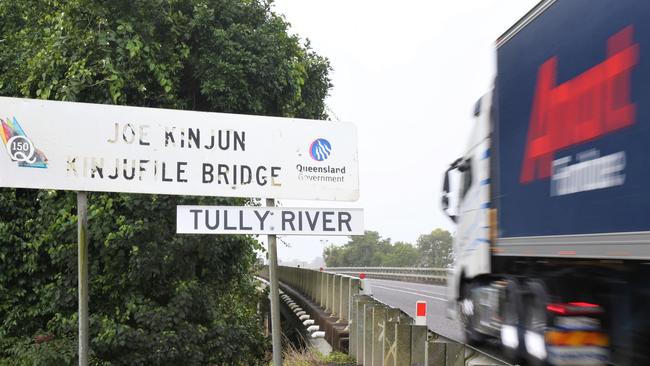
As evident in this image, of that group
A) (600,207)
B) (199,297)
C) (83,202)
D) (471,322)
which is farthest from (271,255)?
(199,297)

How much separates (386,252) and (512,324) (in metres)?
87.5

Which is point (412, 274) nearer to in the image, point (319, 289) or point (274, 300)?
point (319, 289)

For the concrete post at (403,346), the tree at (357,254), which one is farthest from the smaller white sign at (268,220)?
the tree at (357,254)

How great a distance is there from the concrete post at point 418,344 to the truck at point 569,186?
4.18 feet

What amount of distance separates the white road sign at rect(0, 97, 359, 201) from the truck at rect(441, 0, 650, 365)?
1802 mm

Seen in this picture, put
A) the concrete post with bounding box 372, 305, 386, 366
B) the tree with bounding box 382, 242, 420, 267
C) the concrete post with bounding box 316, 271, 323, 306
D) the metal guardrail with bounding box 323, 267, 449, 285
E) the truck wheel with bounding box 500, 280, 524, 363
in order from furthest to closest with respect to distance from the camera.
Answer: the tree with bounding box 382, 242, 420, 267, the metal guardrail with bounding box 323, 267, 449, 285, the concrete post with bounding box 316, 271, 323, 306, the truck wheel with bounding box 500, 280, 524, 363, the concrete post with bounding box 372, 305, 386, 366

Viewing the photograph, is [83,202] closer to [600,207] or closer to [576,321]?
[600,207]

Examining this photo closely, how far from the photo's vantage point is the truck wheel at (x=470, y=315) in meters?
8.34

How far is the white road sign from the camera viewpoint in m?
4.61

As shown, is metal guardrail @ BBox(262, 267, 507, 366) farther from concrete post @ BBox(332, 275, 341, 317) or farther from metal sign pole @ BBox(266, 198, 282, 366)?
metal sign pole @ BBox(266, 198, 282, 366)

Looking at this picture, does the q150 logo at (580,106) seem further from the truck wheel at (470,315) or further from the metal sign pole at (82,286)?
the metal sign pole at (82,286)

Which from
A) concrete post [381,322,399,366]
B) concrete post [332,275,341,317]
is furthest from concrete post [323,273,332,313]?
concrete post [381,322,399,366]

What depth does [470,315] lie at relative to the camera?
28.2ft

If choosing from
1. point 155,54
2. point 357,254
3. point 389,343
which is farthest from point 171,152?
point 357,254
